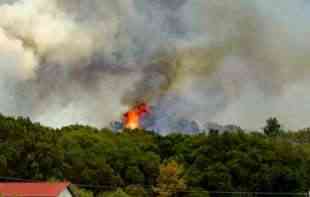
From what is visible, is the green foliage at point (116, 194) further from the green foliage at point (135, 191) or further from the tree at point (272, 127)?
the tree at point (272, 127)

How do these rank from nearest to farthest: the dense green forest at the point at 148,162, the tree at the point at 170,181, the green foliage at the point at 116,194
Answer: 1. the dense green forest at the point at 148,162
2. the green foliage at the point at 116,194
3. the tree at the point at 170,181

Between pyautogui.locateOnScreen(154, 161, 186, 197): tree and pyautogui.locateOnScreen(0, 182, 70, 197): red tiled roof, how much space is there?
1366 inches

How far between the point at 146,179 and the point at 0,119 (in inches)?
944

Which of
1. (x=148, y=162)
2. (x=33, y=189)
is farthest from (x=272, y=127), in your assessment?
(x=33, y=189)

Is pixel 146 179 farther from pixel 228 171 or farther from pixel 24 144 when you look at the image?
pixel 24 144

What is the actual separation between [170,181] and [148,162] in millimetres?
6248

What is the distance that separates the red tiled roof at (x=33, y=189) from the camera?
74.8 meters

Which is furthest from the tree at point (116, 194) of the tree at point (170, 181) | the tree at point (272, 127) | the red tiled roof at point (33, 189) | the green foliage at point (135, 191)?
the tree at point (272, 127)

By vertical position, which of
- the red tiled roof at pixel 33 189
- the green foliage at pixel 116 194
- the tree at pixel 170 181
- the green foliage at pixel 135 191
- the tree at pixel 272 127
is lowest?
the red tiled roof at pixel 33 189

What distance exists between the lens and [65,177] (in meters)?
99.4

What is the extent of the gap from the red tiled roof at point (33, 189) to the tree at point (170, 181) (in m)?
34.7

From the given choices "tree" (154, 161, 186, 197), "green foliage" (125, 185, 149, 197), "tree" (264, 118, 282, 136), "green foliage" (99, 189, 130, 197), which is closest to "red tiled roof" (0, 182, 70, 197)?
"green foliage" (99, 189, 130, 197)

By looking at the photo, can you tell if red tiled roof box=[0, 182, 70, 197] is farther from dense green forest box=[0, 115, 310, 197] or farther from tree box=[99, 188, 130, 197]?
tree box=[99, 188, 130, 197]

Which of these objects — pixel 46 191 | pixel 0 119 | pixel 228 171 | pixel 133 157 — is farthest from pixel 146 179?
pixel 46 191
